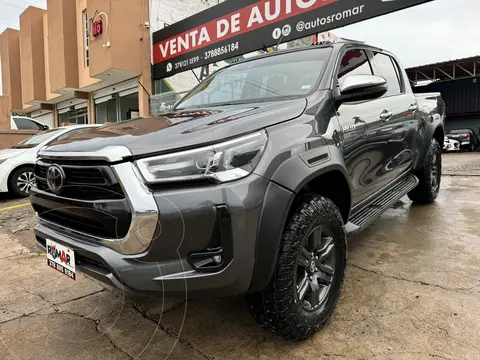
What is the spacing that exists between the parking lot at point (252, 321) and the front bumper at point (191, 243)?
297 millimetres

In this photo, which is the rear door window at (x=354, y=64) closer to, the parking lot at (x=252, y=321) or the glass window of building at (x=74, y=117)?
the parking lot at (x=252, y=321)

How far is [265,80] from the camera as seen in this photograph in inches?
112

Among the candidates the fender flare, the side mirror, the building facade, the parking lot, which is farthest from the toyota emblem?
the building facade

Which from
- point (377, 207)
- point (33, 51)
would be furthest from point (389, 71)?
point (33, 51)

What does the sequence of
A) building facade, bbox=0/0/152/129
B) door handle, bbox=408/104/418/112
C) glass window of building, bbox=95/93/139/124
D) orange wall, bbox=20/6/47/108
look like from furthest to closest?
1. orange wall, bbox=20/6/47/108
2. glass window of building, bbox=95/93/139/124
3. building facade, bbox=0/0/152/129
4. door handle, bbox=408/104/418/112

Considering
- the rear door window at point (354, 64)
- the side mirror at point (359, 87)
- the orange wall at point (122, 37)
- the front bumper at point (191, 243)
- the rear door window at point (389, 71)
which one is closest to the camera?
the front bumper at point (191, 243)

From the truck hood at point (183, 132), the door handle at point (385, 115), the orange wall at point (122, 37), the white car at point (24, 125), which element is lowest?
the truck hood at point (183, 132)

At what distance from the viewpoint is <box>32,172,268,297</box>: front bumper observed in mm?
1543

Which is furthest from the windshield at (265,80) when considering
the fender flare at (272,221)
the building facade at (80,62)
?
the building facade at (80,62)

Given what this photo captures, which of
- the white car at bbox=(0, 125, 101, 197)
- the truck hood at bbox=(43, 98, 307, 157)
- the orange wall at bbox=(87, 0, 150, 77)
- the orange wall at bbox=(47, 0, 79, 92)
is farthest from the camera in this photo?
the orange wall at bbox=(47, 0, 79, 92)

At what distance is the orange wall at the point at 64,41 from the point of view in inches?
621

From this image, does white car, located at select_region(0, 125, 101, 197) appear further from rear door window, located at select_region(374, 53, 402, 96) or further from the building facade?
the building facade

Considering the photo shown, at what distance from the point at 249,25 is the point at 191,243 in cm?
820

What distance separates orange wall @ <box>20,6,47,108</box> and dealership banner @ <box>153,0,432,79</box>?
36.4 feet
